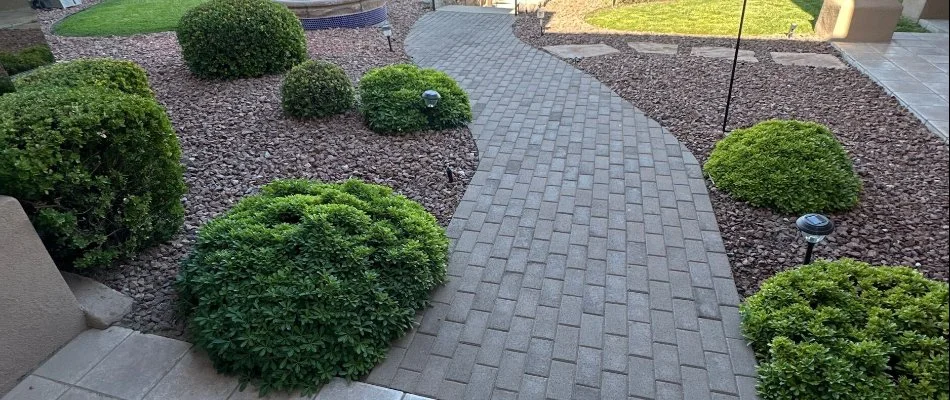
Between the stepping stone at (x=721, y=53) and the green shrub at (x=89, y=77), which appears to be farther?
the stepping stone at (x=721, y=53)

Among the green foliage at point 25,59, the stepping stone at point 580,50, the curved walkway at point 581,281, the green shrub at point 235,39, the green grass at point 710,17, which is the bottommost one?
the curved walkway at point 581,281

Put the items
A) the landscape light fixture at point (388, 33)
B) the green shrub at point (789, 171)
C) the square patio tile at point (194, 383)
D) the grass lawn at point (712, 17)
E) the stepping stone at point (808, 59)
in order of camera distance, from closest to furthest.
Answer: the square patio tile at point (194, 383) < the green shrub at point (789, 171) < the stepping stone at point (808, 59) < the landscape light fixture at point (388, 33) < the grass lawn at point (712, 17)

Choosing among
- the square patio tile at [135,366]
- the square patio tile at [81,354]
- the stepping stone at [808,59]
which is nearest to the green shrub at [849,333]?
the square patio tile at [135,366]

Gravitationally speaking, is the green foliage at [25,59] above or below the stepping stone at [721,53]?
above

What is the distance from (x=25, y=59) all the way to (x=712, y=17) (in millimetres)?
11044

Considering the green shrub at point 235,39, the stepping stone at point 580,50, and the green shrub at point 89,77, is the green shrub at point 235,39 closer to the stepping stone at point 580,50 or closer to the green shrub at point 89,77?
the green shrub at point 89,77

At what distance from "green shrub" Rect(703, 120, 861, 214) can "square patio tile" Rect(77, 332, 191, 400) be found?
14.1 ft

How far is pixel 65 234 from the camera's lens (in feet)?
9.97

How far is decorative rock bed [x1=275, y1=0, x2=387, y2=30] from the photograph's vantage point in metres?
10.3

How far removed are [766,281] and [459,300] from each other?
1.98 meters

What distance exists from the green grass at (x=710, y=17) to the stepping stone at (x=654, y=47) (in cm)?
101

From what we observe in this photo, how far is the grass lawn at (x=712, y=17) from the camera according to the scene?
9961 millimetres

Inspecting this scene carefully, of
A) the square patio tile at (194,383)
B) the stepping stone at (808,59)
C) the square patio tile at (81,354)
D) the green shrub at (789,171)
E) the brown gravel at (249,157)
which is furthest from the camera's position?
the stepping stone at (808,59)

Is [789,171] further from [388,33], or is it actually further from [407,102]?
[388,33]
